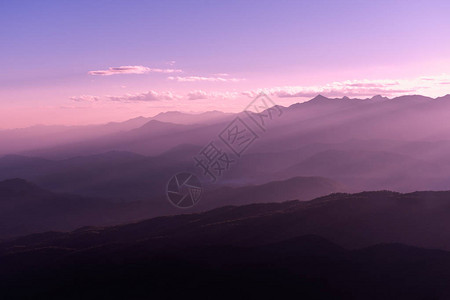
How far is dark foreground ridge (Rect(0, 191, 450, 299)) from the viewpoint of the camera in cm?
2934

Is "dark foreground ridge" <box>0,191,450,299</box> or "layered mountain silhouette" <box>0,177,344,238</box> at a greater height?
"layered mountain silhouette" <box>0,177,344,238</box>

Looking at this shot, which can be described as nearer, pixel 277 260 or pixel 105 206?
pixel 277 260

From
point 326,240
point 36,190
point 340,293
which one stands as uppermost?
point 36,190

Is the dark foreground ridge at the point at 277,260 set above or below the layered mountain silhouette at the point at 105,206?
below

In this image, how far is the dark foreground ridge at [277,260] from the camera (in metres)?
29.3

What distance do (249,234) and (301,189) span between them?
82655mm

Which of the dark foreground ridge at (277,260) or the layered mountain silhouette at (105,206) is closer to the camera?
the dark foreground ridge at (277,260)

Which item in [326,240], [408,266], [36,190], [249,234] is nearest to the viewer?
[408,266]

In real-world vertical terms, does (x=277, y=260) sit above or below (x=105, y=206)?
below

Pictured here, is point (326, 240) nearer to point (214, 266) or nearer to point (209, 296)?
point (214, 266)

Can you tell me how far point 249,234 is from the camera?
141 ft

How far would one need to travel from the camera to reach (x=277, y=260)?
34.2 m

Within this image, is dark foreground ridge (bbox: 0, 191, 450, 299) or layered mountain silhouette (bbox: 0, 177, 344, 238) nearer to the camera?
dark foreground ridge (bbox: 0, 191, 450, 299)

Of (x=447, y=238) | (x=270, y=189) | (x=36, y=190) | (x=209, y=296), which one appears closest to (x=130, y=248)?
(x=209, y=296)
